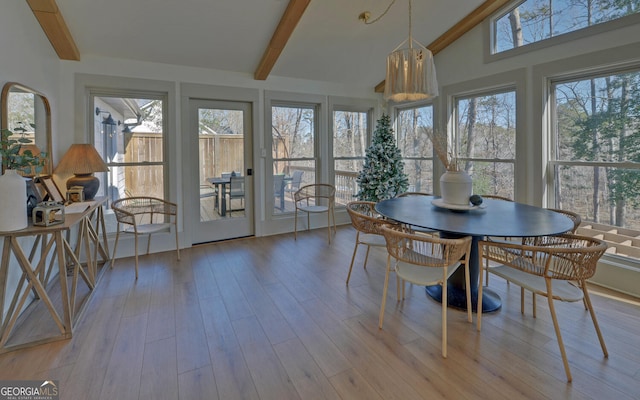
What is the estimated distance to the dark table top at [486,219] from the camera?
200 centimetres

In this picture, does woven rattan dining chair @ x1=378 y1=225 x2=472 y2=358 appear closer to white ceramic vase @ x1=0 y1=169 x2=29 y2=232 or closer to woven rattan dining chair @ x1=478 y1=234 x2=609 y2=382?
woven rattan dining chair @ x1=478 y1=234 x2=609 y2=382

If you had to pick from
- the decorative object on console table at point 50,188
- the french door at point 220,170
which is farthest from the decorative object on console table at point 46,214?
the french door at point 220,170

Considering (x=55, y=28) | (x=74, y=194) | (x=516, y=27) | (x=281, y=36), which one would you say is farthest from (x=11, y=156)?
(x=516, y=27)

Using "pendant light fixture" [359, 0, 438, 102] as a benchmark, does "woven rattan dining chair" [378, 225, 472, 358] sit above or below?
below

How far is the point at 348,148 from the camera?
559 centimetres

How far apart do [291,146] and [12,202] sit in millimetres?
3509

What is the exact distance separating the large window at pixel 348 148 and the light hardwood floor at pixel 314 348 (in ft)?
8.99

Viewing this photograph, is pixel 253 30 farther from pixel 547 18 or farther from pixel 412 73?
pixel 547 18

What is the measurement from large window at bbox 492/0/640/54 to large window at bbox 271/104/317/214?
2.79 meters

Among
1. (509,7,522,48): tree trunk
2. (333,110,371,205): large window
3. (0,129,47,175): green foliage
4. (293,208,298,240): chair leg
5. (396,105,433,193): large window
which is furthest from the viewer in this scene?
(333,110,371,205): large window

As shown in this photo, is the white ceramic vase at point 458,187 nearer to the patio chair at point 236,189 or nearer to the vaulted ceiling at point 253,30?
the vaulted ceiling at point 253,30

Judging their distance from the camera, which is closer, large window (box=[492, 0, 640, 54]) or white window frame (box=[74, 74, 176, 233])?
large window (box=[492, 0, 640, 54])

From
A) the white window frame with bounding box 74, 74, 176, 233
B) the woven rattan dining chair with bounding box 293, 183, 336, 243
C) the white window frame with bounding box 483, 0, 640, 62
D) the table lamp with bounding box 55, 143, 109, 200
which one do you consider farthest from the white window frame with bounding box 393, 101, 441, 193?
the table lamp with bounding box 55, 143, 109, 200

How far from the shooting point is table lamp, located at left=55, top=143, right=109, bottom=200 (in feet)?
10.4
